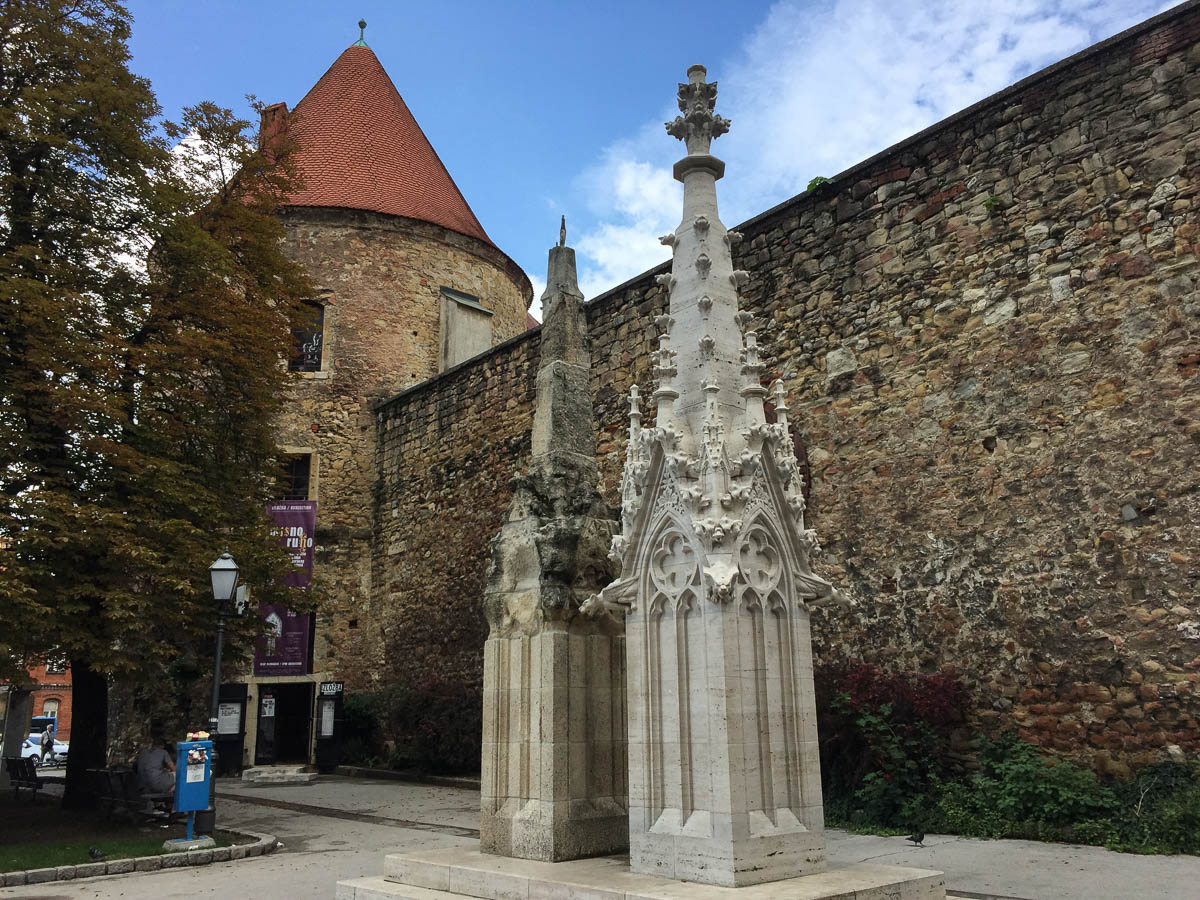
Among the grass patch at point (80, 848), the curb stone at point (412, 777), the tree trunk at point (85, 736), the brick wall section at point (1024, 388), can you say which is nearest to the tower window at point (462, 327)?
the curb stone at point (412, 777)

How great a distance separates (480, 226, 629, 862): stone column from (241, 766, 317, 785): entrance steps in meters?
11.4

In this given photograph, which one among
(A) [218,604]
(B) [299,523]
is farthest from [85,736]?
(B) [299,523]

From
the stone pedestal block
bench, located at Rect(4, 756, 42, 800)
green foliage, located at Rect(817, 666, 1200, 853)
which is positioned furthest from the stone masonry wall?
the stone pedestal block

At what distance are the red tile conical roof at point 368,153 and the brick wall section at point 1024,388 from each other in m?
11.5

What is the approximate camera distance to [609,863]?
4883mm

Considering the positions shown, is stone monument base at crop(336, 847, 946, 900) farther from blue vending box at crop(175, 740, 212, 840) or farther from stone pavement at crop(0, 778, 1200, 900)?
blue vending box at crop(175, 740, 212, 840)

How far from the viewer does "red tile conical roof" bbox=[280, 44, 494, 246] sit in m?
20.8

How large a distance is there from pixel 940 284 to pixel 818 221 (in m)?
1.91

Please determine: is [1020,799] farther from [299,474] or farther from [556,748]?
[299,474]

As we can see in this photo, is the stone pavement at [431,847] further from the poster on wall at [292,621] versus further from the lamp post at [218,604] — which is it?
the poster on wall at [292,621]

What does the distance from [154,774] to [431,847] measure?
11.4 ft

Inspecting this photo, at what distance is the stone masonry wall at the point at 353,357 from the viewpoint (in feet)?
63.0

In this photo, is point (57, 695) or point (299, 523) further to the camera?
point (57, 695)

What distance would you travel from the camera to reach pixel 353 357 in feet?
65.3
